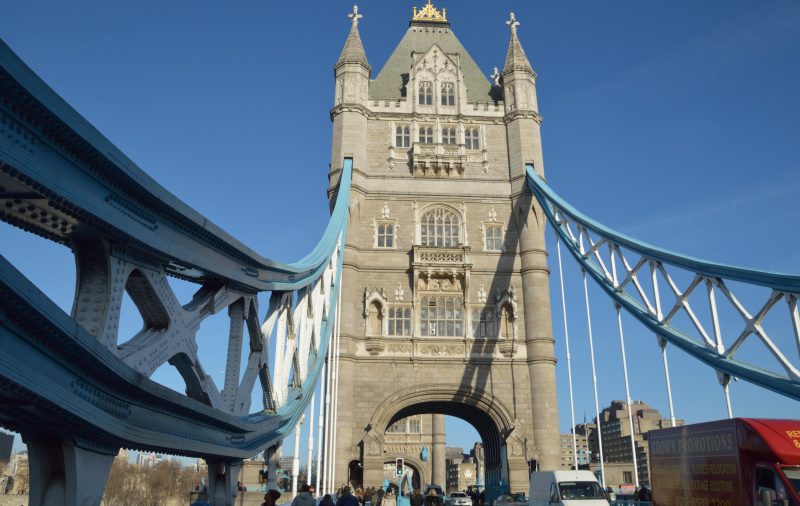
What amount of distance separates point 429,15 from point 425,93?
25.5 ft

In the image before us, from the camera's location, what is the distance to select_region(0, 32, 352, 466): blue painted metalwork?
7.62 meters

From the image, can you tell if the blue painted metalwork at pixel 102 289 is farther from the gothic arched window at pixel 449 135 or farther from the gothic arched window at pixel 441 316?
the gothic arched window at pixel 449 135

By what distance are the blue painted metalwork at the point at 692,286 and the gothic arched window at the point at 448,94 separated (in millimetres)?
7926

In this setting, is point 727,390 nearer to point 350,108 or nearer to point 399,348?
point 399,348

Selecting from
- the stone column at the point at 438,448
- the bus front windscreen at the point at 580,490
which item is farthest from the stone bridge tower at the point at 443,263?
the stone column at the point at 438,448

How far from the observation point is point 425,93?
32.8m

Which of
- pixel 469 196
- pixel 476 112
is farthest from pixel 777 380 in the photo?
pixel 476 112

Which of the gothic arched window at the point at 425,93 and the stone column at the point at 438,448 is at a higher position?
the gothic arched window at the point at 425,93

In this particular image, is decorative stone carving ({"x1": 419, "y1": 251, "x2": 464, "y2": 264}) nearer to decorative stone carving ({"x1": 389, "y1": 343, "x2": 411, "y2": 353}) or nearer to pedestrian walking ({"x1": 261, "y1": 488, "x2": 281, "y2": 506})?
decorative stone carving ({"x1": 389, "y1": 343, "x2": 411, "y2": 353})

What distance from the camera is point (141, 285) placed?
1083 centimetres

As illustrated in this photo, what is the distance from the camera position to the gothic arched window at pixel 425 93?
107 ft

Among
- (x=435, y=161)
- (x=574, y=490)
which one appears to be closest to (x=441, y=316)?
(x=435, y=161)

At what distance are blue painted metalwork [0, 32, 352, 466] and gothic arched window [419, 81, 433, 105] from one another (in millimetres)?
19621

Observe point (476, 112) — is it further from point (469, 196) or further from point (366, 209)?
point (366, 209)
